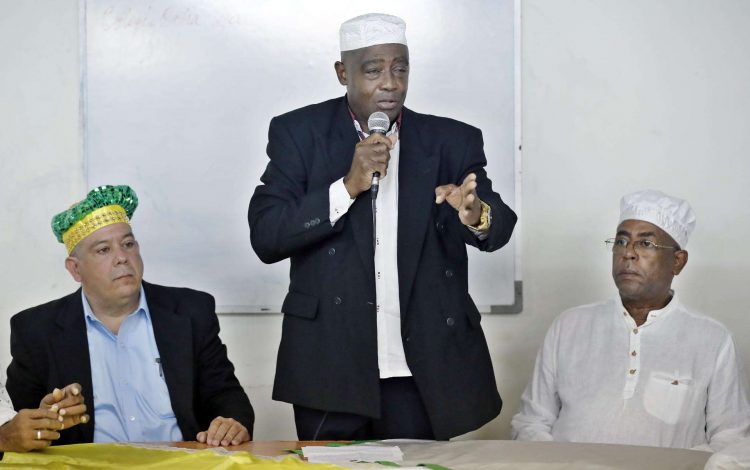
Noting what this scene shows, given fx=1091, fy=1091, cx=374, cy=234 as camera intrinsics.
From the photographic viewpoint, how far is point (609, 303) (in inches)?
158

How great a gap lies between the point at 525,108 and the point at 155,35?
5.42ft

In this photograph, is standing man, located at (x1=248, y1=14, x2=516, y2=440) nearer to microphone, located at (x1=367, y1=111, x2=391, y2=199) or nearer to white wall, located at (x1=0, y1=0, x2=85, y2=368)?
microphone, located at (x1=367, y1=111, x2=391, y2=199)

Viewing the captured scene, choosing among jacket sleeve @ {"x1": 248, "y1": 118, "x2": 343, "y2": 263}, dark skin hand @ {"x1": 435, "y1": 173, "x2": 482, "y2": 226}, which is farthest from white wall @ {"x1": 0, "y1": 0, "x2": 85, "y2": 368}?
dark skin hand @ {"x1": 435, "y1": 173, "x2": 482, "y2": 226}

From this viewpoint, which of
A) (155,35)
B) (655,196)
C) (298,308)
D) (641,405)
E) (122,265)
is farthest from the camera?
(155,35)

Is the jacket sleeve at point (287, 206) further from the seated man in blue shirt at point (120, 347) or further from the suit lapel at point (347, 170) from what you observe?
the seated man in blue shirt at point (120, 347)

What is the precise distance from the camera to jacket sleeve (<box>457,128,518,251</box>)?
316 centimetres

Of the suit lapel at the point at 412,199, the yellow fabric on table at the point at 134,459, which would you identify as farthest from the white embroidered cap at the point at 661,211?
the yellow fabric on table at the point at 134,459

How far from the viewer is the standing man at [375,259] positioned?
3.21 m

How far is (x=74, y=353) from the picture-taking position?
3.38 metres

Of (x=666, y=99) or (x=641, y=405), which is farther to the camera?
(x=666, y=99)

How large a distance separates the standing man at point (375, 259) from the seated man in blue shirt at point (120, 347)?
0.34m

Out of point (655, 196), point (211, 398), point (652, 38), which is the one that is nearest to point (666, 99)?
point (652, 38)

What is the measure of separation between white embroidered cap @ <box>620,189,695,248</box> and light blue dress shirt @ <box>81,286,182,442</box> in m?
1.79

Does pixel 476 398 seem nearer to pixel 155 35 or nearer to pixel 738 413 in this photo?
pixel 738 413
